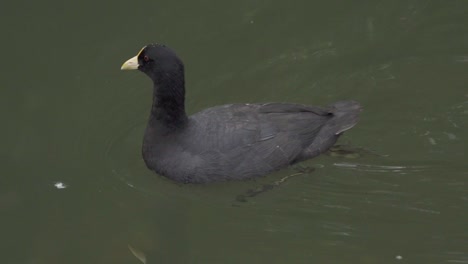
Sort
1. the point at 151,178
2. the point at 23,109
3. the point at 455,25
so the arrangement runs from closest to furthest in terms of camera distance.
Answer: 1. the point at 151,178
2. the point at 23,109
3. the point at 455,25

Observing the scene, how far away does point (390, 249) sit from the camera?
280 inches

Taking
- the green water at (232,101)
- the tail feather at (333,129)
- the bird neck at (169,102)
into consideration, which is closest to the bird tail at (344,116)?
the tail feather at (333,129)

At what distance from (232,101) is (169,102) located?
4.50 ft

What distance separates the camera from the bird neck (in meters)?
7.92

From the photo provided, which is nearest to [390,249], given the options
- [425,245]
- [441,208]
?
[425,245]

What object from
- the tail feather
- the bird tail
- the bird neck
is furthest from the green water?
the bird neck

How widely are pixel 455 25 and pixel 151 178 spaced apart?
4.16m

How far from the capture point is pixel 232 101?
9.26 metres

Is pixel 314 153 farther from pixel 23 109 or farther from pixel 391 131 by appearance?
pixel 23 109

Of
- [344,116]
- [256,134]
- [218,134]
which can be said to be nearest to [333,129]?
[344,116]

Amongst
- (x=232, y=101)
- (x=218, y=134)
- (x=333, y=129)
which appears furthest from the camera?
(x=232, y=101)

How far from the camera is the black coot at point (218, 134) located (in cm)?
787

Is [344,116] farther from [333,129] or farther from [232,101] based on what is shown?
[232,101]

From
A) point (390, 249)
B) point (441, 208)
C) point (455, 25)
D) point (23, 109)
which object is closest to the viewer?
point (390, 249)
